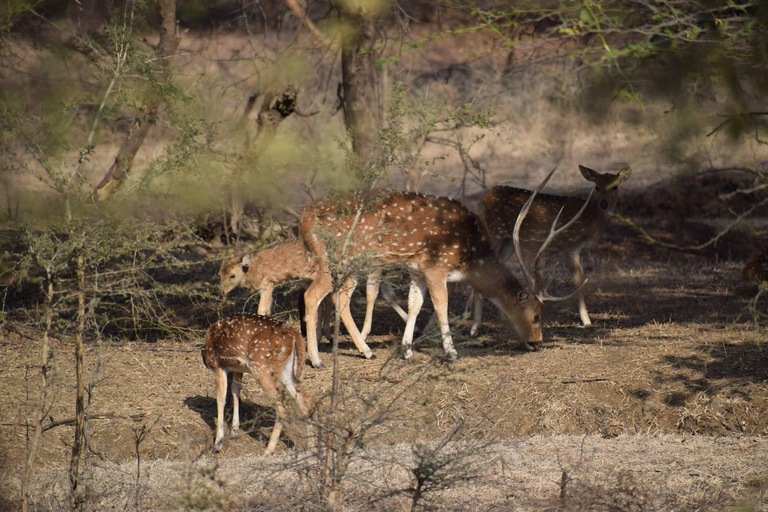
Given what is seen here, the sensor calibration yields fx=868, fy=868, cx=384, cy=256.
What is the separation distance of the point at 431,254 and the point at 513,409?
1.78 metres

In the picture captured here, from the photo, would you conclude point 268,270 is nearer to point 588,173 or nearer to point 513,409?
point 513,409

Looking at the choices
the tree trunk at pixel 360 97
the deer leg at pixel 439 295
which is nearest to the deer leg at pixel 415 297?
the deer leg at pixel 439 295

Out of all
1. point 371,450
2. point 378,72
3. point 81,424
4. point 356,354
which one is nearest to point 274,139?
point 378,72

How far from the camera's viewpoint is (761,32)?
419 cm

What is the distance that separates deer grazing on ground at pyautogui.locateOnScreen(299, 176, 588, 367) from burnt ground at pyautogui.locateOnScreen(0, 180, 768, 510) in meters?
0.39

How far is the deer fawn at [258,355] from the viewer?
627cm

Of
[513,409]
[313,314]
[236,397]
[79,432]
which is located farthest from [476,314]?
[79,432]

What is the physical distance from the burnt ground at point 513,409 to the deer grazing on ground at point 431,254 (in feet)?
1.27

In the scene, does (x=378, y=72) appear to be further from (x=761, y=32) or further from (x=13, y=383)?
(x=761, y=32)

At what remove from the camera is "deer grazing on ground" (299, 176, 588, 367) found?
8078 mm

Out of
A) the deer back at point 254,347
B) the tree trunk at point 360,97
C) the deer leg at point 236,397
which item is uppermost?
the tree trunk at point 360,97

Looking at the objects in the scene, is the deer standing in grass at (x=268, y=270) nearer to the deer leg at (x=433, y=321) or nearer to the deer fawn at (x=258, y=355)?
the deer leg at (x=433, y=321)

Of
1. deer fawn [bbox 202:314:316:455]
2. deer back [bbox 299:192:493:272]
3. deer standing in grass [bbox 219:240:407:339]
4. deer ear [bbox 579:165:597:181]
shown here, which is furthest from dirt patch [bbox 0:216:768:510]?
deer ear [bbox 579:165:597:181]

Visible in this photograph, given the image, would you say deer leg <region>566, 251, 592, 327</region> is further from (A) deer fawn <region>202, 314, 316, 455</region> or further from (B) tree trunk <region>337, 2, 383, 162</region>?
(A) deer fawn <region>202, 314, 316, 455</region>
